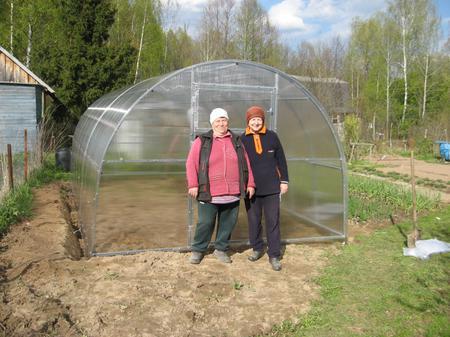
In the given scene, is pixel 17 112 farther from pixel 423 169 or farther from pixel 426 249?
pixel 426 249

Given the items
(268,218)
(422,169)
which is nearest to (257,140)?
(268,218)

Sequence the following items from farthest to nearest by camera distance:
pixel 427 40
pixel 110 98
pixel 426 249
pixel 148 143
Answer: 1. pixel 427 40
2. pixel 110 98
3. pixel 426 249
4. pixel 148 143

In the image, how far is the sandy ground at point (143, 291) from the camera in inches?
153

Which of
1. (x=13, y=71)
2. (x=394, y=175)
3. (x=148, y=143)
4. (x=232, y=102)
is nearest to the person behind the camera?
(x=148, y=143)

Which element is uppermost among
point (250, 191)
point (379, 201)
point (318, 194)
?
point (250, 191)

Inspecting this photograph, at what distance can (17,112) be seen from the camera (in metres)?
16.6

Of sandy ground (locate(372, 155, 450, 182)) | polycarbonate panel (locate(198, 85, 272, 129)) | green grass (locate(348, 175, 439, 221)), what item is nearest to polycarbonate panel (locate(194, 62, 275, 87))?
polycarbonate panel (locate(198, 85, 272, 129))

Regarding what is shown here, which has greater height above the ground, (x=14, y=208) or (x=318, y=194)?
(x=318, y=194)

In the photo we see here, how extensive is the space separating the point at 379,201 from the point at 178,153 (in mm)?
5142

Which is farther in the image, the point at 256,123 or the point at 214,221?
the point at 214,221

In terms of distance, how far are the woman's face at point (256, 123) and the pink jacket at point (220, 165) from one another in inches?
12.6

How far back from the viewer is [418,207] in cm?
895

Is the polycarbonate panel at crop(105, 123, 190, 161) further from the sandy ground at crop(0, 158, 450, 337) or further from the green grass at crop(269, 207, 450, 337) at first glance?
the green grass at crop(269, 207, 450, 337)

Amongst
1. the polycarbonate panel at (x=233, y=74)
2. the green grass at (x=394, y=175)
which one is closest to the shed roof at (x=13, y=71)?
the green grass at (x=394, y=175)
